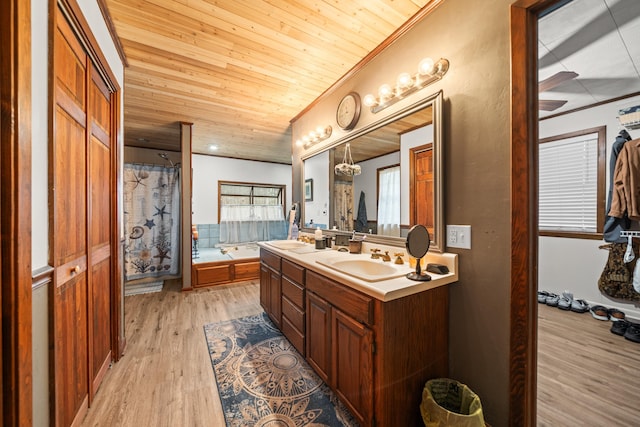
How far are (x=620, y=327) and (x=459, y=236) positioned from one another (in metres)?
2.30

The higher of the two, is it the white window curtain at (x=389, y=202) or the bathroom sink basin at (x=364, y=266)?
the white window curtain at (x=389, y=202)

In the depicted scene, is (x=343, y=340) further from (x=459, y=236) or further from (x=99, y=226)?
(x=99, y=226)

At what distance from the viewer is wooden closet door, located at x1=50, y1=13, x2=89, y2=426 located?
39.9 inches

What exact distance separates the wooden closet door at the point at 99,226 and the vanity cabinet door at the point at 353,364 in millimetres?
1462

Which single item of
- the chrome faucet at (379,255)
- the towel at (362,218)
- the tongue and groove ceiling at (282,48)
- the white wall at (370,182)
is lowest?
the chrome faucet at (379,255)

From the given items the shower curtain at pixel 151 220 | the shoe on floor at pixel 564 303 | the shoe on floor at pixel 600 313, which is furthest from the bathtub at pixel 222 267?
the shoe on floor at pixel 600 313

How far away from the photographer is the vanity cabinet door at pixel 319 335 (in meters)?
1.50

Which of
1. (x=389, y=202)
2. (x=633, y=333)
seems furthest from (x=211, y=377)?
(x=633, y=333)

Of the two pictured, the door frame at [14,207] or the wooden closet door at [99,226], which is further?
the wooden closet door at [99,226]

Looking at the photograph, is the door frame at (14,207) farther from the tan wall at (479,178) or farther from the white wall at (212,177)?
the white wall at (212,177)

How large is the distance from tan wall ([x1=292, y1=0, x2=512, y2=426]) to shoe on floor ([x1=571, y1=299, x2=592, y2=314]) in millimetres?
2401

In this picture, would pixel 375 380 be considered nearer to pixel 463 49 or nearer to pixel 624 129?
pixel 463 49

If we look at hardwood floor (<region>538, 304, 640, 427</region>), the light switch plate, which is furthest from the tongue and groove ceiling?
hardwood floor (<region>538, 304, 640, 427</region>)

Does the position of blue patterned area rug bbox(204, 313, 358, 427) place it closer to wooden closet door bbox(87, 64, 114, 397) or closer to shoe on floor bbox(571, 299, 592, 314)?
wooden closet door bbox(87, 64, 114, 397)
